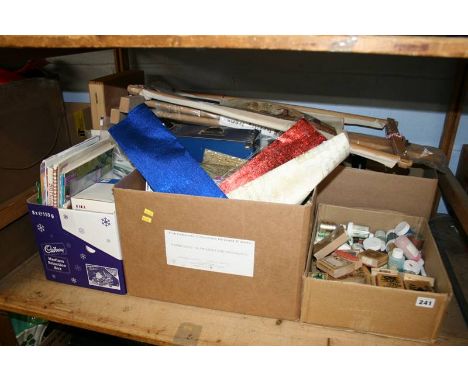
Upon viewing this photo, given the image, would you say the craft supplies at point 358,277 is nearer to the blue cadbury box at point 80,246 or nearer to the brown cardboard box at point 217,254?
the brown cardboard box at point 217,254

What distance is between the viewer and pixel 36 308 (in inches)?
35.2

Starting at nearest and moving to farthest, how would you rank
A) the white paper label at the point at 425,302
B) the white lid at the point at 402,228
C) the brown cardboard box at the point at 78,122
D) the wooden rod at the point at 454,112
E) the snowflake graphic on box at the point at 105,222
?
1. the white paper label at the point at 425,302
2. the snowflake graphic on box at the point at 105,222
3. the white lid at the point at 402,228
4. the wooden rod at the point at 454,112
5. the brown cardboard box at the point at 78,122

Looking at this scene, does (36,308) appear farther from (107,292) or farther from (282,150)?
(282,150)

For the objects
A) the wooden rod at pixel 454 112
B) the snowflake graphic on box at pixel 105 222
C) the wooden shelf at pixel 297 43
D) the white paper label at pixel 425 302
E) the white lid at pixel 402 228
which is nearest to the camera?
the wooden shelf at pixel 297 43

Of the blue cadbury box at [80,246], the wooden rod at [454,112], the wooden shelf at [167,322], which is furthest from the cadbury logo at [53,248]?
the wooden rod at [454,112]

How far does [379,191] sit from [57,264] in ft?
3.06

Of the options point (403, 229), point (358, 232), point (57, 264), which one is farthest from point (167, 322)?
point (403, 229)

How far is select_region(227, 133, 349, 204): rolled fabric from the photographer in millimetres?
753

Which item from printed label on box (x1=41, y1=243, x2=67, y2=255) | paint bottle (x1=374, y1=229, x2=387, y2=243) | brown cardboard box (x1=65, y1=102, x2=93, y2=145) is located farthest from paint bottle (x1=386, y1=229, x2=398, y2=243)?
brown cardboard box (x1=65, y1=102, x2=93, y2=145)

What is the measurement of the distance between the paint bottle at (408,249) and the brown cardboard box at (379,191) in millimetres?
144

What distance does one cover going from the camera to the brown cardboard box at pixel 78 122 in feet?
4.10

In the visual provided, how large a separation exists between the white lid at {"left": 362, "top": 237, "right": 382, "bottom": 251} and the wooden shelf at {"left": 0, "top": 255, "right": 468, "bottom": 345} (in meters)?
0.23

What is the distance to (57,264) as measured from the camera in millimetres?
939
